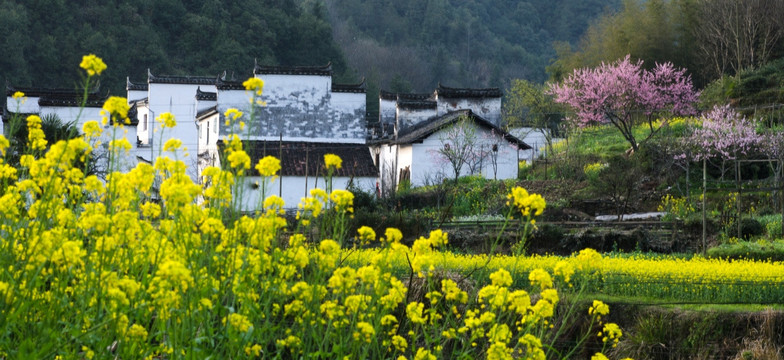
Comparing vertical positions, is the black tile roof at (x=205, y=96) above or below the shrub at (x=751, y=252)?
above

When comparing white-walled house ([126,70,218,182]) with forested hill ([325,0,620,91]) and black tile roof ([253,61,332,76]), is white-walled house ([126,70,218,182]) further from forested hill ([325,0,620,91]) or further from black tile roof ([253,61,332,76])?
forested hill ([325,0,620,91])

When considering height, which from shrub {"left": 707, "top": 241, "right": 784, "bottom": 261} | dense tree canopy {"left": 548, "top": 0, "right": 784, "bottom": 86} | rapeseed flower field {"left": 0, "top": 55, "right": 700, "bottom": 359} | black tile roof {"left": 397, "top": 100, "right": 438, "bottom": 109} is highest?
dense tree canopy {"left": 548, "top": 0, "right": 784, "bottom": 86}

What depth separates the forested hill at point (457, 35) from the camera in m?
67.9

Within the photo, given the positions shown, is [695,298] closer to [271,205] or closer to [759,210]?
[271,205]

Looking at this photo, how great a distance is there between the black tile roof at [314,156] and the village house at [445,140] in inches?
35.8

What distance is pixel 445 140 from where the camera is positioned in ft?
95.9

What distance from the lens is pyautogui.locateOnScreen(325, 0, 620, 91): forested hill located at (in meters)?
67.9

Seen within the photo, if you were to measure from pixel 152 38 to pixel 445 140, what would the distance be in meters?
24.0

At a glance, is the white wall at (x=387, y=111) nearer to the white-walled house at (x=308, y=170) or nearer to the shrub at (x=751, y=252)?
the white-walled house at (x=308, y=170)

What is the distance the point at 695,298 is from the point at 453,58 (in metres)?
62.5

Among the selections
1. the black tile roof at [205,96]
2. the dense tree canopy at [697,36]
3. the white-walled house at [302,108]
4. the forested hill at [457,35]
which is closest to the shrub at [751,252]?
the white-walled house at [302,108]

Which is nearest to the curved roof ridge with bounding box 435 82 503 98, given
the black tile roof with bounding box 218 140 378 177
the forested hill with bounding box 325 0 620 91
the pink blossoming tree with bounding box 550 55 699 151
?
the pink blossoming tree with bounding box 550 55 699 151

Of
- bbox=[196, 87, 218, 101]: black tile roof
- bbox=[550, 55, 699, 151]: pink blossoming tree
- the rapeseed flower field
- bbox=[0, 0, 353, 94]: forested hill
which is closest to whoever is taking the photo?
the rapeseed flower field

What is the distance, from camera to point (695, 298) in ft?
35.7
